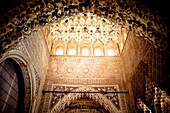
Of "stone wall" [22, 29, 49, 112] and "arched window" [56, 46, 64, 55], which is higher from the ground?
"arched window" [56, 46, 64, 55]

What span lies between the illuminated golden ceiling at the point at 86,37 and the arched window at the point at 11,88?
9.63 feet

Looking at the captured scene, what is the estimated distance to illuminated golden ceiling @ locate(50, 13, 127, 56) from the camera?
787 centimetres

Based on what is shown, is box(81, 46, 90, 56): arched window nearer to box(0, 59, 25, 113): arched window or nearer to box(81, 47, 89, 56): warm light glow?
box(81, 47, 89, 56): warm light glow

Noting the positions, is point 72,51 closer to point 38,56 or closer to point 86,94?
point 38,56

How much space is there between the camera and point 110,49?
816cm

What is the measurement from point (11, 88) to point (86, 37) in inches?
187

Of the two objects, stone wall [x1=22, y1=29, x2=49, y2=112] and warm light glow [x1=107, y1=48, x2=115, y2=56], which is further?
warm light glow [x1=107, y1=48, x2=115, y2=56]

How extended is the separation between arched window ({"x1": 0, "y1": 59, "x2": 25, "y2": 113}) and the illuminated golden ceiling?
2.94 meters

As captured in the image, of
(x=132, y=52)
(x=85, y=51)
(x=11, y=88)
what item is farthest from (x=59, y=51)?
(x=132, y=52)

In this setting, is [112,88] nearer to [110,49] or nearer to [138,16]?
[110,49]

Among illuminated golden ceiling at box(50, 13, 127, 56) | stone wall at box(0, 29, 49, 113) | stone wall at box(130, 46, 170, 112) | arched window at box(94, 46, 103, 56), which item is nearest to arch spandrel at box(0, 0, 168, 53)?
stone wall at box(130, 46, 170, 112)

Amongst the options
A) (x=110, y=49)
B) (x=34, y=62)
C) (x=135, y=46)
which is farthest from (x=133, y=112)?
(x=34, y=62)

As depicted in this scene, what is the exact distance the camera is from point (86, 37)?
27.1 feet

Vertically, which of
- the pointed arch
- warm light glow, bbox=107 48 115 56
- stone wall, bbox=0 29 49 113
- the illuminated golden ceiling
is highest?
the illuminated golden ceiling
